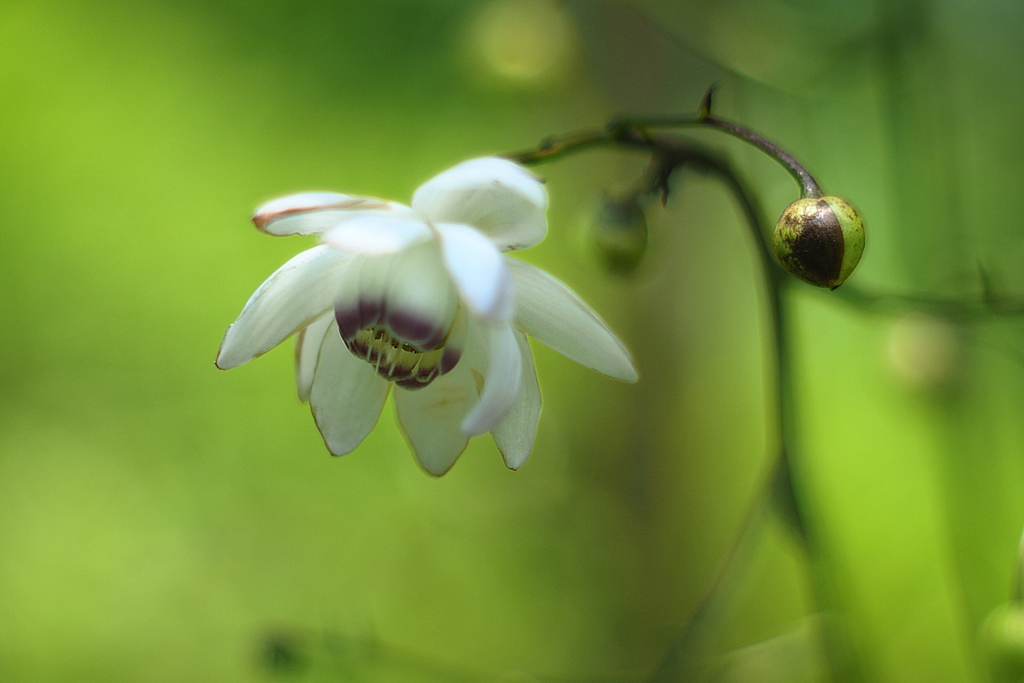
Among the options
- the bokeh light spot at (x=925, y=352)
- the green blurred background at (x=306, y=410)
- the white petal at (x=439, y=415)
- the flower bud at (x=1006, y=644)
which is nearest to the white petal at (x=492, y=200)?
the white petal at (x=439, y=415)

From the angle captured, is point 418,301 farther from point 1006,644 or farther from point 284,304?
point 1006,644

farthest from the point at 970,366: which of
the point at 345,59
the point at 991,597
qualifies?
the point at 345,59

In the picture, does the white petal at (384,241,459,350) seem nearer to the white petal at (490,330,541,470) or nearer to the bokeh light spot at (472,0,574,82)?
the white petal at (490,330,541,470)

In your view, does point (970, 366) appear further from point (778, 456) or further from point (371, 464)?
point (371, 464)

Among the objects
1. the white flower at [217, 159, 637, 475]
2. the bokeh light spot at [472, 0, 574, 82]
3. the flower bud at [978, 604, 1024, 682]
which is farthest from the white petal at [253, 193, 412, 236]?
the bokeh light spot at [472, 0, 574, 82]

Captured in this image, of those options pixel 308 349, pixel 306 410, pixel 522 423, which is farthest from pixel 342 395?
pixel 306 410

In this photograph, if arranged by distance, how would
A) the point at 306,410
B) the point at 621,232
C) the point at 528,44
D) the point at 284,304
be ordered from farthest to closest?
the point at 306,410, the point at 528,44, the point at 621,232, the point at 284,304
